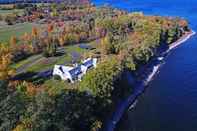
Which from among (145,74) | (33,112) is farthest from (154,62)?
(33,112)

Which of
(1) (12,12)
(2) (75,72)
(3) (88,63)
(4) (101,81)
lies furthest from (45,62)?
(1) (12,12)

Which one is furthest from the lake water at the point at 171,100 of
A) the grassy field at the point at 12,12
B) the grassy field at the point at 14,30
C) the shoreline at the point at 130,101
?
the grassy field at the point at 12,12

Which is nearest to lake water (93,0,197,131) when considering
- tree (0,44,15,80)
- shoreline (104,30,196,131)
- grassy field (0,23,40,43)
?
shoreline (104,30,196,131)

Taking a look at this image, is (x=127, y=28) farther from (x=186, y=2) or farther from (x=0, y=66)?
(x=186, y=2)

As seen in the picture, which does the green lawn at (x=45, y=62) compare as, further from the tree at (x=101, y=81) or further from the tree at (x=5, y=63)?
the tree at (x=101, y=81)

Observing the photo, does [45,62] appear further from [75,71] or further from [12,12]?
[12,12]
